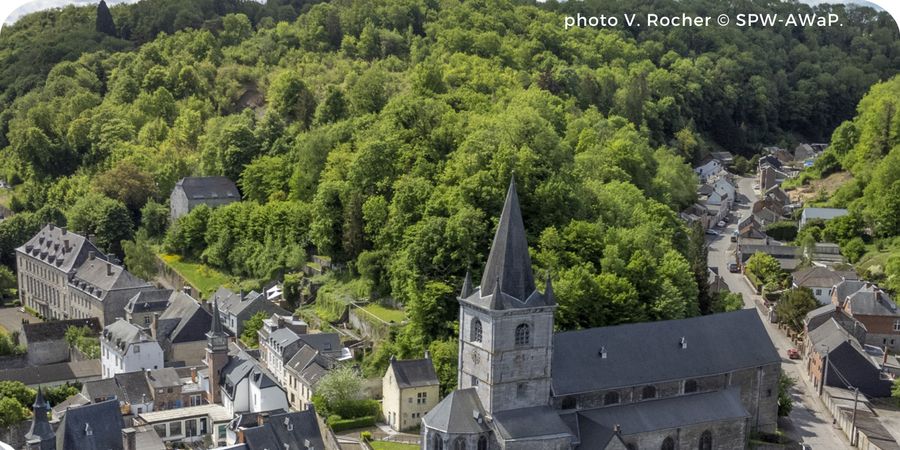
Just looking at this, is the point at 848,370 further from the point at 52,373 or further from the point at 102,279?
the point at 102,279

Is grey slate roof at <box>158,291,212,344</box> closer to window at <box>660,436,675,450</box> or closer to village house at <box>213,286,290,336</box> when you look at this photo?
village house at <box>213,286,290,336</box>

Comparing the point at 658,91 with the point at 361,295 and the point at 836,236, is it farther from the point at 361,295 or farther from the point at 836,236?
the point at 361,295

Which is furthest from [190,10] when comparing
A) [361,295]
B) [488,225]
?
[488,225]

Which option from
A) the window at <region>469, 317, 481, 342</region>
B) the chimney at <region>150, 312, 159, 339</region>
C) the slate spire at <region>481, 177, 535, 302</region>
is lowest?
the chimney at <region>150, 312, 159, 339</region>

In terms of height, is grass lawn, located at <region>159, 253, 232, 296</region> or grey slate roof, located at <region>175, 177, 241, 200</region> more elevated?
grey slate roof, located at <region>175, 177, 241, 200</region>

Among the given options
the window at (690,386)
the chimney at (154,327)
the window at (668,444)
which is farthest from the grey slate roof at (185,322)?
the window at (668,444)

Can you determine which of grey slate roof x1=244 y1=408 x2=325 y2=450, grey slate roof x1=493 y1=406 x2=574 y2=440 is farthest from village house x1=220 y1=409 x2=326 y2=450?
grey slate roof x1=493 y1=406 x2=574 y2=440
